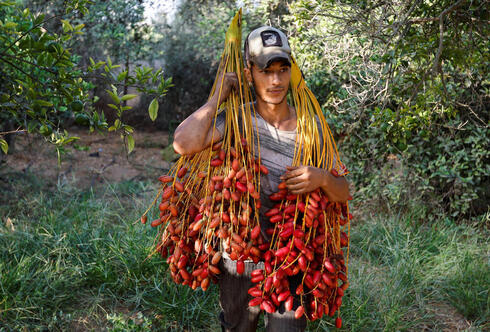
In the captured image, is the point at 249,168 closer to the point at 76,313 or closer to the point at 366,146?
the point at 76,313

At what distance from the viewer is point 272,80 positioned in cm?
183

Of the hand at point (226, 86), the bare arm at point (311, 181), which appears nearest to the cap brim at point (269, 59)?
the hand at point (226, 86)

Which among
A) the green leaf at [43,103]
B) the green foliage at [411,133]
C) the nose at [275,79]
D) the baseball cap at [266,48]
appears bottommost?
the green foliage at [411,133]

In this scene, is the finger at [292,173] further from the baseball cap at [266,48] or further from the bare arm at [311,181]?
the baseball cap at [266,48]

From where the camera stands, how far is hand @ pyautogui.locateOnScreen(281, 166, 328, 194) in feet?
5.59

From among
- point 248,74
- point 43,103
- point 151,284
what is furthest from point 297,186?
point 151,284

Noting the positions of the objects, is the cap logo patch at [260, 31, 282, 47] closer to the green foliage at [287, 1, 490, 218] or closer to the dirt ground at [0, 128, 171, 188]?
the green foliage at [287, 1, 490, 218]

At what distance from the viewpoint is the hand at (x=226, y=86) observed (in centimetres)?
183

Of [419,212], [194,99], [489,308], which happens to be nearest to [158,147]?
[194,99]

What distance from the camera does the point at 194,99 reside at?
8.92 meters

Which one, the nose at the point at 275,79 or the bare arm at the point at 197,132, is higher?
the nose at the point at 275,79

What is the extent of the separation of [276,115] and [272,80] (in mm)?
173

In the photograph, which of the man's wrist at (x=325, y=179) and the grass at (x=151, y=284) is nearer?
the man's wrist at (x=325, y=179)

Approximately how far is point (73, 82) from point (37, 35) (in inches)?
8.4
